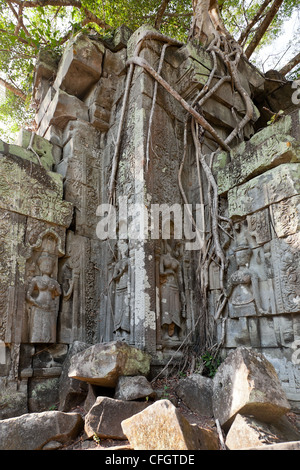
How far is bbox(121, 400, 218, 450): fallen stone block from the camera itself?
2248mm

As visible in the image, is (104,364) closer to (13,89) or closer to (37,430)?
(37,430)

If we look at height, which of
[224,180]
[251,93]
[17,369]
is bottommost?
[17,369]

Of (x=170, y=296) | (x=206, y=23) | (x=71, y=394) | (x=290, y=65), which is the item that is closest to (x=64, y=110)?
(x=206, y=23)

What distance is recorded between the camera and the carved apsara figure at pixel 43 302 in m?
4.57

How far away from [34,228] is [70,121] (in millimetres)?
2407

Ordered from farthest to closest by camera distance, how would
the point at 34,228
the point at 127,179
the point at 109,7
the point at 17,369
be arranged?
the point at 109,7, the point at 127,179, the point at 34,228, the point at 17,369

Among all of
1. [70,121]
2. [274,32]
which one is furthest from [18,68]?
[274,32]

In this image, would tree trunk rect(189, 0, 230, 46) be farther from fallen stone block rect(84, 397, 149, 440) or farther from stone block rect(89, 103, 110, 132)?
fallen stone block rect(84, 397, 149, 440)

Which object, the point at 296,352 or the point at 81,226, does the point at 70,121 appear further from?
the point at 296,352

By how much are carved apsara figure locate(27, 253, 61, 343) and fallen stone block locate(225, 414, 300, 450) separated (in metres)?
2.81

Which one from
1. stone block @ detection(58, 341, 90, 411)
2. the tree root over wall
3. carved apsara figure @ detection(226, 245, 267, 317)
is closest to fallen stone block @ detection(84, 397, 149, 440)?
stone block @ detection(58, 341, 90, 411)

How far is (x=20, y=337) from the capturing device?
173 inches

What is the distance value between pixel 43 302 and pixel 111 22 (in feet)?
26.7

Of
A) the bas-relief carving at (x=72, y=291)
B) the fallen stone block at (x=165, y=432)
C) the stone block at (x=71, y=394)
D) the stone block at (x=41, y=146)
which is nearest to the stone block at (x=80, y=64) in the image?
the stone block at (x=41, y=146)
